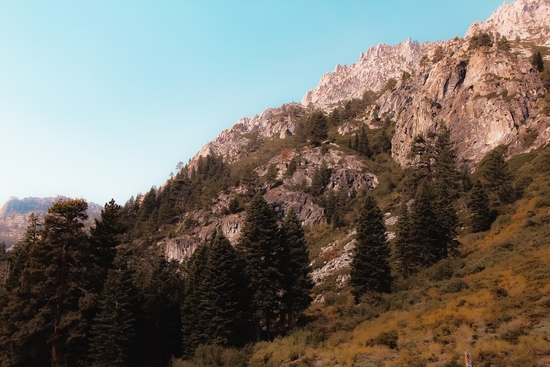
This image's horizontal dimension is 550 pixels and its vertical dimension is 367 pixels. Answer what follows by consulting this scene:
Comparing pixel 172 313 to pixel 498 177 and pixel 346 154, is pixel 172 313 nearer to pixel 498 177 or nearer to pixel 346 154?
pixel 498 177

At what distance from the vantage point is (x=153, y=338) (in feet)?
122

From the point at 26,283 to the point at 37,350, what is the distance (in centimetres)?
621

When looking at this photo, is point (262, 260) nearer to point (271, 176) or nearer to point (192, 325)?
point (192, 325)

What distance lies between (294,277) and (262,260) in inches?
173

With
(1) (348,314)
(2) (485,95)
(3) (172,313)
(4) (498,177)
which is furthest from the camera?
(2) (485,95)

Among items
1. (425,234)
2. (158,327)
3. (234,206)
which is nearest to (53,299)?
(158,327)

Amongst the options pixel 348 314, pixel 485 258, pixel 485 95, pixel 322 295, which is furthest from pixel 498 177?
pixel 485 95

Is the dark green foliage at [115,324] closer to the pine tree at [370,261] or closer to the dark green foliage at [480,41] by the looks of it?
the pine tree at [370,261]

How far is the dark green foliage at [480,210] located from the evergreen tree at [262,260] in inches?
1321

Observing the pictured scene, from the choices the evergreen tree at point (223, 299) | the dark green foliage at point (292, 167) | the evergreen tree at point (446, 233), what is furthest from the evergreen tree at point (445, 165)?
the dark green foliage at point (292, 167)

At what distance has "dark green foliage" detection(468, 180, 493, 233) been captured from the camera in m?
53.0

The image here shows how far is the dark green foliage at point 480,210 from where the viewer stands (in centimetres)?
5300

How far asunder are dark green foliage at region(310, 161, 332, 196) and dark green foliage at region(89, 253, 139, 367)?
276 ft

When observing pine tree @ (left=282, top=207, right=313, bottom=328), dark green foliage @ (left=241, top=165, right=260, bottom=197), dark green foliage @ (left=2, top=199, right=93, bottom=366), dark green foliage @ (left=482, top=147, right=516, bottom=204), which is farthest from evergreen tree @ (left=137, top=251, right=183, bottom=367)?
dark green foliage @ (left=241, top=165, right=260, bottom=197)
